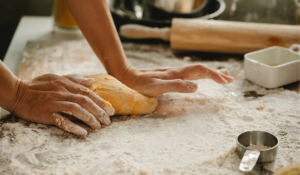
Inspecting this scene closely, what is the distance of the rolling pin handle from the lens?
6.24ft

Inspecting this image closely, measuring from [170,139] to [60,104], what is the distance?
17.1 inches

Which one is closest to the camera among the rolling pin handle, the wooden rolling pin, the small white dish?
the small white dish

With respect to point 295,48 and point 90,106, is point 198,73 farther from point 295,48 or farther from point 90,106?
point 295,48

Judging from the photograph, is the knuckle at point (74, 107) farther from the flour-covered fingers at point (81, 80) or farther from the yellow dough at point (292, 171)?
the yellow dough at point (292, 171)

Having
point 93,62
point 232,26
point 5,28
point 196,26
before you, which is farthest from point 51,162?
point 5,28

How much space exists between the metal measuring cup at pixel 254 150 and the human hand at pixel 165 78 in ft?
1.03

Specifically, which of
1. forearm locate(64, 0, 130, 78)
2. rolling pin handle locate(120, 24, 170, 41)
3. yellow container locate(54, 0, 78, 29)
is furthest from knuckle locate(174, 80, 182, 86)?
yellow container locate(54, 0, 78, 29)

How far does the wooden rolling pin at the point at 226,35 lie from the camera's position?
174 cm

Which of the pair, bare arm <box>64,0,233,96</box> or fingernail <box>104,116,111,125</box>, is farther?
bare arm <box>64,0,233,96</box>

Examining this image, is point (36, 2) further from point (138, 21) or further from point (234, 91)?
point (234, 91)

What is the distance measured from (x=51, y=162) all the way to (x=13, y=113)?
341 mm

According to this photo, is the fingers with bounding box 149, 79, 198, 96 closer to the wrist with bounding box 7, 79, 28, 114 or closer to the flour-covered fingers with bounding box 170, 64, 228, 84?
the flour-covered fingers with bounding box 170, 64, 228, 84

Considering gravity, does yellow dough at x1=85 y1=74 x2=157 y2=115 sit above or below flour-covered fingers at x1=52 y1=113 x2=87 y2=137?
above

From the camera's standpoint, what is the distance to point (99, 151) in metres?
0.97
